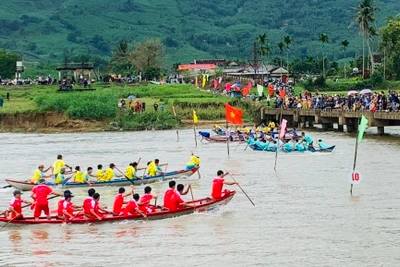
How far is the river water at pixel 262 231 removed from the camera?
2309 cm

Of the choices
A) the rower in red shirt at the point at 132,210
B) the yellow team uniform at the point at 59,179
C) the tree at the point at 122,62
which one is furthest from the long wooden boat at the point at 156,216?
the tree at the point at 122,62

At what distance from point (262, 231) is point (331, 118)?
4038 centimetres

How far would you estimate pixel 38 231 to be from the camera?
26.6 meters

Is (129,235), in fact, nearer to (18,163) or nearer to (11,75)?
(18,163)

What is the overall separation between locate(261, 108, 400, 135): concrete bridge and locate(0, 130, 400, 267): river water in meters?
13.1

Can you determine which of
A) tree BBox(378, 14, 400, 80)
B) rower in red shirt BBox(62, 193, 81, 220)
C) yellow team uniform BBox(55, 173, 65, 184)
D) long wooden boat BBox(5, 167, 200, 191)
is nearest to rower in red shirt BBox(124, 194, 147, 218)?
rower in red shirt BBox(62, 193, 81, 220)

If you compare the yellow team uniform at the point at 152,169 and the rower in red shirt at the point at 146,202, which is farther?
the yellow team uniform at the point at 152,169

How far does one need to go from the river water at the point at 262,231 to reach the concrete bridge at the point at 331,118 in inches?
518

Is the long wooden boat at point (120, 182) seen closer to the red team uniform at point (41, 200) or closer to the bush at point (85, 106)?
the red team uniform at point (41, 200)

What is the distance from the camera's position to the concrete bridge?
185 ft

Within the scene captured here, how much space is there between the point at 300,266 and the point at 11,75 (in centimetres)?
11213

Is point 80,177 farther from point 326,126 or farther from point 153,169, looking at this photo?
point 326,126

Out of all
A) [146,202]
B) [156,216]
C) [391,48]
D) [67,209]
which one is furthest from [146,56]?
[67,209]

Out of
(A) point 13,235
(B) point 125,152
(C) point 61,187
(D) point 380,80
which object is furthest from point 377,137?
(D) point 380,80
